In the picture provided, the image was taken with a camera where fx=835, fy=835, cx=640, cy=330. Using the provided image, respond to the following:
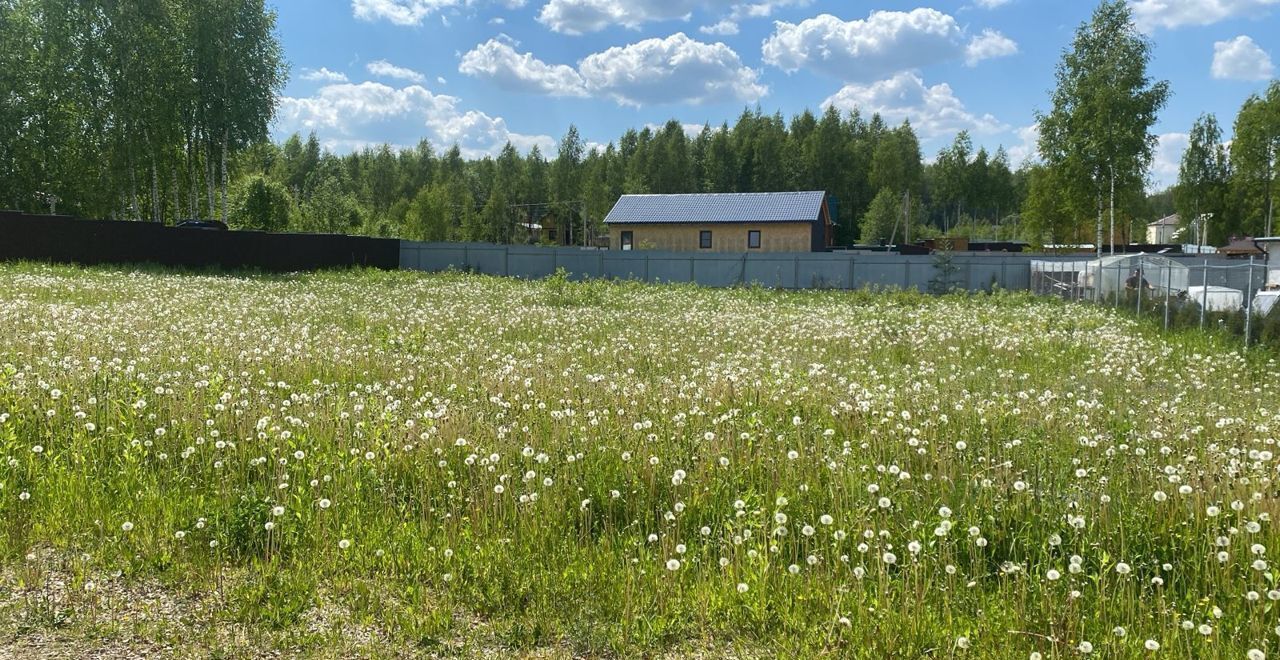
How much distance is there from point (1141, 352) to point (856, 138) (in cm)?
8222

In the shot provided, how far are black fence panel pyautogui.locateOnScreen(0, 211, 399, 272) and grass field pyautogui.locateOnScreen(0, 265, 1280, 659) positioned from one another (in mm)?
19651

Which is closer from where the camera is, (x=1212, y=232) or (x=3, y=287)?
(x=3, y=287)

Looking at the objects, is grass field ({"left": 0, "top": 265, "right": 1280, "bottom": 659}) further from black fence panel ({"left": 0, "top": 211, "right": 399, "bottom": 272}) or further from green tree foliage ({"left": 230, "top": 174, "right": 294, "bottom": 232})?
green tree foliage ({"left": 230, "top": 174, "right": 294, "bottom": 232})

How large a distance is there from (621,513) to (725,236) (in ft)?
176

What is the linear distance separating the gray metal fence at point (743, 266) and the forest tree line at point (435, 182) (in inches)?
342

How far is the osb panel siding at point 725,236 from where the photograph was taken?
56.4 m

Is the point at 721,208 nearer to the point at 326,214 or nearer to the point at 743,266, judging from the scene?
the point at 743,266

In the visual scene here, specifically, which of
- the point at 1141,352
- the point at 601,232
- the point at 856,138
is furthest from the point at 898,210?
the point at 1141,352

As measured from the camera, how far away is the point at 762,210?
57344 millimetres

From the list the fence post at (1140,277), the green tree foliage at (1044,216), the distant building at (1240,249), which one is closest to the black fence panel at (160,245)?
the fence post at (1140,277)

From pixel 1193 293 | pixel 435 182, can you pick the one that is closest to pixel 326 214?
pixel 435 182

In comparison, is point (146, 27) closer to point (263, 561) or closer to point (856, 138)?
point (263, 561)

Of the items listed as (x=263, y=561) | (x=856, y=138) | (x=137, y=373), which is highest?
(x=856, y=138)

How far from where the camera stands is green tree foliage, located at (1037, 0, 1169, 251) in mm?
40469
